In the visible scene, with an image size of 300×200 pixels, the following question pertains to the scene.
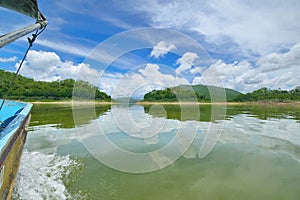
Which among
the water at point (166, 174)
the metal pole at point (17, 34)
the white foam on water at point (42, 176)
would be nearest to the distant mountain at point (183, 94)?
the water at point (166, 174)

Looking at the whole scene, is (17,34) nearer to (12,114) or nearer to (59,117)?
(12,114)

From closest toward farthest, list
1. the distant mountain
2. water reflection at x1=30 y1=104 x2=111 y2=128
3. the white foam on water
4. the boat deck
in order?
the white foam on water < the boat deck < water reflection at x1=30 y1=104 x2=111 y2=128 < the distant mountain

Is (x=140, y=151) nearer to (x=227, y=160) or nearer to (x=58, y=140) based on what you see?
(x=227, y=160)

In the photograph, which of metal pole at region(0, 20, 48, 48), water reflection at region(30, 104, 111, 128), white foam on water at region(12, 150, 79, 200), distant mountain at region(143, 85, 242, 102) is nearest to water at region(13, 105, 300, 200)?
white foam on water at region(12, 150, 79, 200)

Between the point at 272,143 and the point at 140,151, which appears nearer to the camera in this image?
the point at 140,151

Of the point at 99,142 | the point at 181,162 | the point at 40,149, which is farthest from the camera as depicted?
the point at 99,142

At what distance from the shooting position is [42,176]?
3.87 m

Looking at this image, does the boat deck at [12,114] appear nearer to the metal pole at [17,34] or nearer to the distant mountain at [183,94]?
the metal pole at [17,34]

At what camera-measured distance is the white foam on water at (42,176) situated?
3205 millimetres

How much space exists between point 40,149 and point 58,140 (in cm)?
112

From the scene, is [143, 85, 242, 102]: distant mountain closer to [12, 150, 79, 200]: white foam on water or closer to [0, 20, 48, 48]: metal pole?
[12, 150, 79, 200]: white foam on water

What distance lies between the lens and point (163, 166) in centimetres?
471

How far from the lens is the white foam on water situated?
126 inches

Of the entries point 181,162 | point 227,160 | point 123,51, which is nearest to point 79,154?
point 181,162
